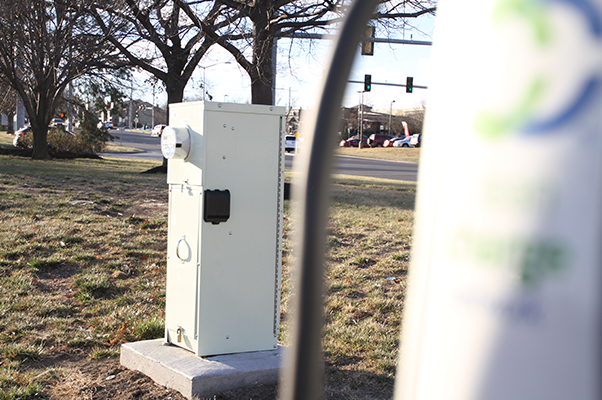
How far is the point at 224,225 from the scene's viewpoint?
129 inches

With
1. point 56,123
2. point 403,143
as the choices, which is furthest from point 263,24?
point 403,143

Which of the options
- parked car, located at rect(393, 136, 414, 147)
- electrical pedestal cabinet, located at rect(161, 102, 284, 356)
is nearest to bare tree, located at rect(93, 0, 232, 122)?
electrical pedestal cabinet, located at rect(161, 102, 284, 356)

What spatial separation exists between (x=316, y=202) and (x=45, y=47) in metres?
17.5

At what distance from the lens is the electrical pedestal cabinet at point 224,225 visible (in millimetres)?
3205

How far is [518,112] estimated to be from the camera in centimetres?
69

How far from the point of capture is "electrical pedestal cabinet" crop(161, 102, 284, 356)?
3205 mm

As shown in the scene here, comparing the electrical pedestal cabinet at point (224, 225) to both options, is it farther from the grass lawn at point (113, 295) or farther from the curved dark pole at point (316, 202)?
the curved dark pole at point (316, 202)

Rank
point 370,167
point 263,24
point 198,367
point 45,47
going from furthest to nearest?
point 370,167, point 45,47, point 263,24, point 198,367

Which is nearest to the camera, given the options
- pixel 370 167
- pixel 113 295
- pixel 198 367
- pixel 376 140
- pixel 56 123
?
pixel 198 367

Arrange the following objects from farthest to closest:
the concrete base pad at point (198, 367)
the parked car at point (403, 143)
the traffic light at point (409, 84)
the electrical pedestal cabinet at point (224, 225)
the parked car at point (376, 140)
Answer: the parked car at point (376, 140) → the parked car at point (403, 143) → the traffic light at point (409, 84) → the electrical pedestal cabinet at point (224, 225) → the concrete base pad at point (198, 367)

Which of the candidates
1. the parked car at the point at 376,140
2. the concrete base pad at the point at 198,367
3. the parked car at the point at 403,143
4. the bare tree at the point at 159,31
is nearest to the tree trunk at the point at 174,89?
the bare tree at the point at 159,31

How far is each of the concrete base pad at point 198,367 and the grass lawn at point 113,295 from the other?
0.23ft

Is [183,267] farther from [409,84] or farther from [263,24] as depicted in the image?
[409,84]

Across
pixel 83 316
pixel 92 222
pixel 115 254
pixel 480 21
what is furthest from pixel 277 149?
pixel 92 222
